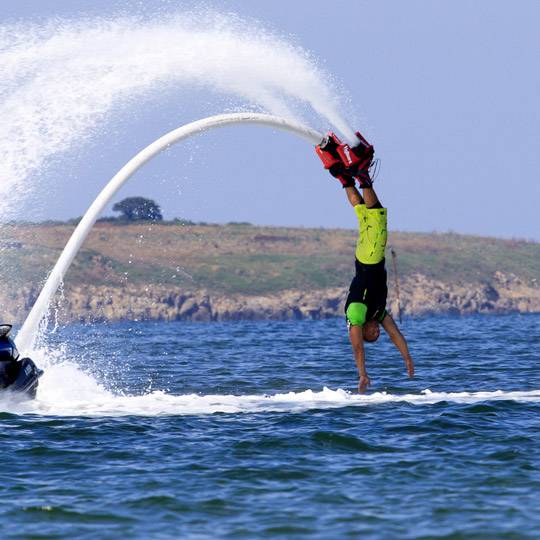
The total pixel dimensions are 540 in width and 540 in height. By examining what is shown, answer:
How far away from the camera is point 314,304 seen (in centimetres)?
13888

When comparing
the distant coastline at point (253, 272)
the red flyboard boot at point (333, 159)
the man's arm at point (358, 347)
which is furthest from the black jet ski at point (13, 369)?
the distant coastline at point (253, 272)

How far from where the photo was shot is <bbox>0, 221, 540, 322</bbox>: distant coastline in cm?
12200

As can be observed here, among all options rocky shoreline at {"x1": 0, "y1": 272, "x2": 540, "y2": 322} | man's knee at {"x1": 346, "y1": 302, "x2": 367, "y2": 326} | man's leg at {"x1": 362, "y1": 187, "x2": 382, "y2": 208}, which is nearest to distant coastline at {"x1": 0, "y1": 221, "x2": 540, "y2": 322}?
rocky shoreline at {"x1": 0, "y1": 272, "x2": 540, "y2": 322}

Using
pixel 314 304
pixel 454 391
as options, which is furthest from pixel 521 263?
pixel 454 391

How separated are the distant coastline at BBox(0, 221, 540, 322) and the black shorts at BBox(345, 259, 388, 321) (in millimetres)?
86154

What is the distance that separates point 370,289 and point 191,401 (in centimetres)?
317

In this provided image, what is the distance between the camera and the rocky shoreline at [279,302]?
120625 mm

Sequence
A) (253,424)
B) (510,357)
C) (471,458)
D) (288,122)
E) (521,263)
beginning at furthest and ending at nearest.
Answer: (521,263) < (510,357) < (288,122) < (253,424) < (471,458)

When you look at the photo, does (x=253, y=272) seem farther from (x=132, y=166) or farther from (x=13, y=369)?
(x=13, y=369)

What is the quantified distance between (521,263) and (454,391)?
471 ft

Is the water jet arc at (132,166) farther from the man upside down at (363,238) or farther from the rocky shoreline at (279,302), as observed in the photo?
the rocky shoreline at (279,302)

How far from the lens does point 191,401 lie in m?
19.1

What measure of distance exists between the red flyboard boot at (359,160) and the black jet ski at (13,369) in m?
5.35

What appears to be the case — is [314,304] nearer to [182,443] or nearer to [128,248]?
[128,248]
